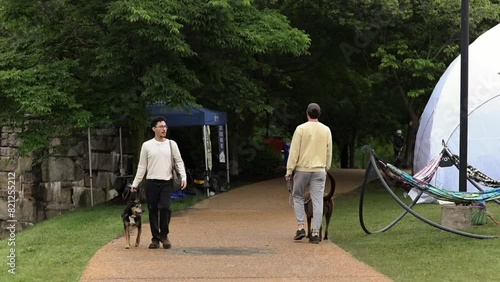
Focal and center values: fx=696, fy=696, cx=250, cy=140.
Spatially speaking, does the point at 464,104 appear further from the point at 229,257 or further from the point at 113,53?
the point at 113,53

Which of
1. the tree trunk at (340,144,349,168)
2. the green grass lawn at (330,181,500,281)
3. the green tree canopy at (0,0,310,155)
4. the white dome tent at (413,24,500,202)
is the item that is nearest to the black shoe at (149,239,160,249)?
the green grass lawn at (330,181,500,281)

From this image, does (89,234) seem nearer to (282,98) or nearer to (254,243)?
(254,243)

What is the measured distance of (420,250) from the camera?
8727 millimetres

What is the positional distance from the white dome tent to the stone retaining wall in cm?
912

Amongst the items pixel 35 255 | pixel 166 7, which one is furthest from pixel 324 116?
pixel 35 255

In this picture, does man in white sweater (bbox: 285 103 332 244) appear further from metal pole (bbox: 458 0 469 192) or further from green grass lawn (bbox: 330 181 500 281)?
metal pole (bbox: 458 0 469 192)

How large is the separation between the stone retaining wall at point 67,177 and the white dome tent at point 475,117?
29.9 ft

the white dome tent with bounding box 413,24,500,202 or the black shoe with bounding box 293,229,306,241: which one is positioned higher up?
the white dome tent with bounding box 413,24,500,202

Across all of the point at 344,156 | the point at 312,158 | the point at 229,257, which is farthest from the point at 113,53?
the point at 344,156

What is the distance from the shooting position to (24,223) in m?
22.6

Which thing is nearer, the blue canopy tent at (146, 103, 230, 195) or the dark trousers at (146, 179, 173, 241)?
the dark trousers at (146, 179, 173, 241)

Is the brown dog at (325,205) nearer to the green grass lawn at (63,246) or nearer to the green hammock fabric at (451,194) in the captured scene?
the green hammock fabric at (451,194)

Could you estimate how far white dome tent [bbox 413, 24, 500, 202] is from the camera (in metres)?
14.8

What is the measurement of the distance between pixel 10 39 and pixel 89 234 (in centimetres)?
681
